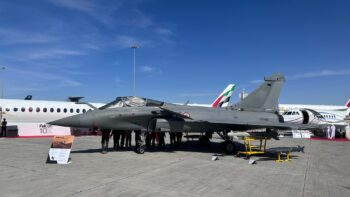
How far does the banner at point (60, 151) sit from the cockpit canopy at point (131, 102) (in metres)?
2.89

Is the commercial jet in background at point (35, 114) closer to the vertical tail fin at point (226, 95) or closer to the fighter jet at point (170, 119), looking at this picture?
the fighter jet at point (170, 119)

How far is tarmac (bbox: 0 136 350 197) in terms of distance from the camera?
6723 mm

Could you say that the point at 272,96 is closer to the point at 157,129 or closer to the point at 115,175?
the point at 157,129

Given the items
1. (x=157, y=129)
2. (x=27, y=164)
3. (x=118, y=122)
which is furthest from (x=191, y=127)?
(x=27, y=164)

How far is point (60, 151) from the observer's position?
10117 millimetres

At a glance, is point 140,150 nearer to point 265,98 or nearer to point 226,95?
point 265,98

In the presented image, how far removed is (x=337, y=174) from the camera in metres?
9.42

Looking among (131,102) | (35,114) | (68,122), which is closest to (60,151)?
(68,122)

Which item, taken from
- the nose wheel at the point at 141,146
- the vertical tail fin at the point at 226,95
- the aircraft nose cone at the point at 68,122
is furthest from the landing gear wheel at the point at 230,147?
the vertical tail fin at the point at 226,95

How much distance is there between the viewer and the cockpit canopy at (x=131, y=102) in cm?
1320

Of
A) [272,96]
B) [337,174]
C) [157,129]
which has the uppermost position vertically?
[272,96]

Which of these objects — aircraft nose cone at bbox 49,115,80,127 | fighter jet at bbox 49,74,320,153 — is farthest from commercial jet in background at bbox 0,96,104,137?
aircraft nose cone at bbox 49,115,80,127

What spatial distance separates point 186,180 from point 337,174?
5096 mm

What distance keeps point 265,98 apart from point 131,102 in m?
7.34
